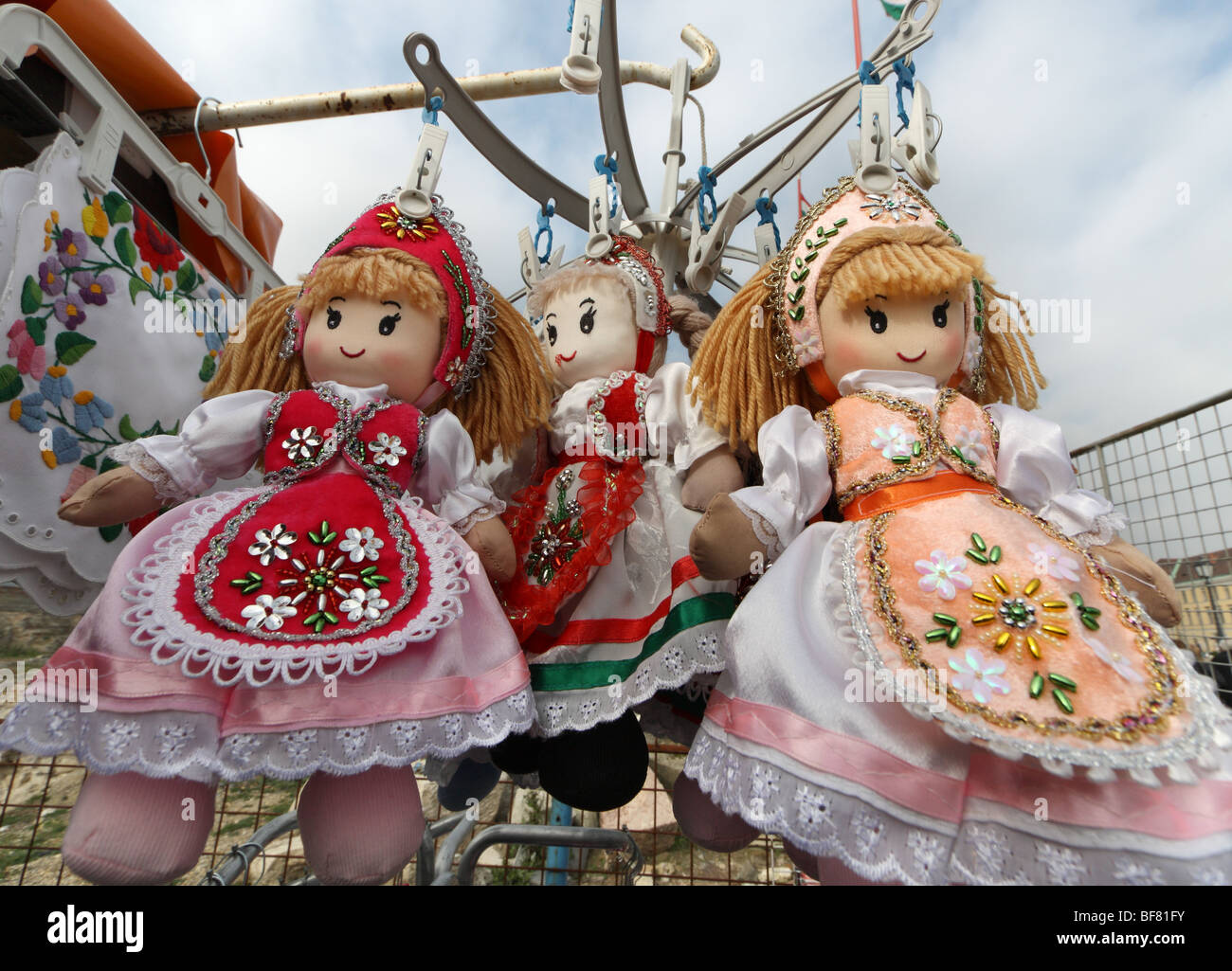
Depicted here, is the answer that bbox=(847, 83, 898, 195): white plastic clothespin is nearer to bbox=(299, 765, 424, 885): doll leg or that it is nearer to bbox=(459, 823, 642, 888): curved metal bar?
bbox=(299, 765, 424, 885): doll leg

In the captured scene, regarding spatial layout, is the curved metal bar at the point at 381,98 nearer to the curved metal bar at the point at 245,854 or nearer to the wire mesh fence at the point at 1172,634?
the wire mesh fence at the point at 1172,634

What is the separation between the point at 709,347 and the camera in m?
1.25

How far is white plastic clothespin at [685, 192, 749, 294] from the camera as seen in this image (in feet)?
4.59

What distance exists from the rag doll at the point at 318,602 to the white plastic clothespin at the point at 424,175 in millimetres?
31

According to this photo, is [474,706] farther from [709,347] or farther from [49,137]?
[49,137]

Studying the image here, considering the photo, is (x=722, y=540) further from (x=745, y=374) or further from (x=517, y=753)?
(x=517, y=753)

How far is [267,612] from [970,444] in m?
1.02

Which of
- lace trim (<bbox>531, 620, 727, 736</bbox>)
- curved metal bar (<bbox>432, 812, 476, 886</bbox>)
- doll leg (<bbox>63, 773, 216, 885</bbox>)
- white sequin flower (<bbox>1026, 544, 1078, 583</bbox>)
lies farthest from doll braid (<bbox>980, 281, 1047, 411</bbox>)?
curved metal bar (<bbox>432, 812, 476, 886</bbox>)

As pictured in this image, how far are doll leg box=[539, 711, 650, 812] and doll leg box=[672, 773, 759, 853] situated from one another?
8cm

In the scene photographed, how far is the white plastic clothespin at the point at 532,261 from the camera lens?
1567mm

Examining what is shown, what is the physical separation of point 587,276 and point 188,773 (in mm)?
1061
